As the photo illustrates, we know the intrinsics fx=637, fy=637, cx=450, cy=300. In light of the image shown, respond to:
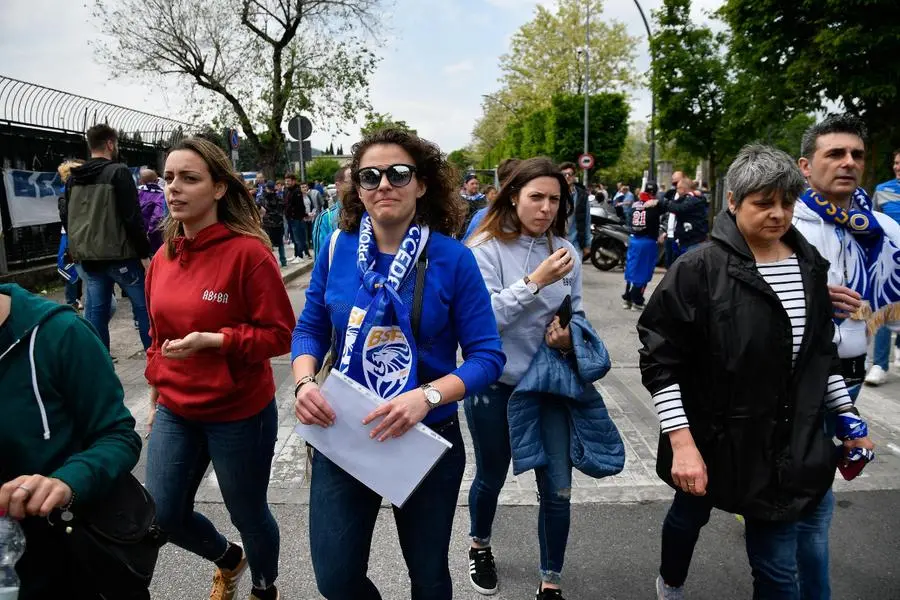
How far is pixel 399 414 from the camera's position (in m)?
1.67

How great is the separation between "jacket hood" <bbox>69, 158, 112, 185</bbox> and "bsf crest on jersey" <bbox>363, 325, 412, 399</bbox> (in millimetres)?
4310

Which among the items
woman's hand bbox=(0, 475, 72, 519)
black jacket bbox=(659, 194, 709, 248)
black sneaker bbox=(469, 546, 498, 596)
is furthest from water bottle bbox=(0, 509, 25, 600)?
black jacket bbox=(659, 194, 709, 248)

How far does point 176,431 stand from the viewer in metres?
2.26

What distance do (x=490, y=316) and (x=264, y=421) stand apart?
1020 mm

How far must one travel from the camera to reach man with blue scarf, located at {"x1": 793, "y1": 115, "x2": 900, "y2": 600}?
8.13 feet

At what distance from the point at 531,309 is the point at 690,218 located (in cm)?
705

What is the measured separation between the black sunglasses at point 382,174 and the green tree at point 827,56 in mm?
10058

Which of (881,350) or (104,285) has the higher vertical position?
(104,285)

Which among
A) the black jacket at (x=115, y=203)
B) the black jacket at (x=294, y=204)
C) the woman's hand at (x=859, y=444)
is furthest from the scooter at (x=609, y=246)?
the woman's hand at (x=859, y=444)

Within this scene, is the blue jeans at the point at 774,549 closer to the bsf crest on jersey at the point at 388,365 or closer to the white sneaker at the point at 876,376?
the bsf crest on jersey at the point at 388,365

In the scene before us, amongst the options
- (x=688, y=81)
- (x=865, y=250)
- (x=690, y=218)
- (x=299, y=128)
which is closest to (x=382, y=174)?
(x=865, y=250)

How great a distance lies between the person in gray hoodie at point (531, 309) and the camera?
97.0 inches

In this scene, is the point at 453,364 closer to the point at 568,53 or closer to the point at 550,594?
the point at 550,594

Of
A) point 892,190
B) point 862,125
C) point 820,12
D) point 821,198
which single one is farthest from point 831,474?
point 820,12
